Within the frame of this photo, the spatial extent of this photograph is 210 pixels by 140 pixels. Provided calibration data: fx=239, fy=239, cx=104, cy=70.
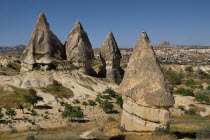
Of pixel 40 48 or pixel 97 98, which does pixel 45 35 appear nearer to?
pixel 40 48

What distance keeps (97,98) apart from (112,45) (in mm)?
10386

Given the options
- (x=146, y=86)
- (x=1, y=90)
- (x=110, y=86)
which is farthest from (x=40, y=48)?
(x=146, y=86)

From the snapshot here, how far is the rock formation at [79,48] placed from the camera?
32.8 metres

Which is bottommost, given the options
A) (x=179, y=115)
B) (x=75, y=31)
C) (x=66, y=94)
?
(x=179, y=115)

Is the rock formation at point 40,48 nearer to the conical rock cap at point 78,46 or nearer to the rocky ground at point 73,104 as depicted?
the rocky ground at point 73,104

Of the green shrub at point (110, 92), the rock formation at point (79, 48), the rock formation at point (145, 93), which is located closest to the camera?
the rock formation at point (145, 93)

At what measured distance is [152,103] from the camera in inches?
413

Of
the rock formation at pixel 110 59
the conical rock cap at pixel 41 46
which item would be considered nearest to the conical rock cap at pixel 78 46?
the conical rock cap at pixel 41 46

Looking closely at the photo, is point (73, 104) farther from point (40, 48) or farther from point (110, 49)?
point (110, 49)

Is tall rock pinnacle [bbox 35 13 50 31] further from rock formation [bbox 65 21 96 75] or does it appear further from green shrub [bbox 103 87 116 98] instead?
green shrub [bbox 103 87 116 98]

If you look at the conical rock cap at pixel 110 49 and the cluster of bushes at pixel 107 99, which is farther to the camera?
the conical rock cap at pixel 110 49

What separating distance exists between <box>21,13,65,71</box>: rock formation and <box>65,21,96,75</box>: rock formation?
6.09ft

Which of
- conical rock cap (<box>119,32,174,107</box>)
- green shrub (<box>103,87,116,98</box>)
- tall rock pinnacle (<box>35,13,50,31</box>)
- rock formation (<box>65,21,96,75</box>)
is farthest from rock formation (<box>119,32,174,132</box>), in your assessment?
tall rock pinnacle (<box>35,13,50,31</box>)

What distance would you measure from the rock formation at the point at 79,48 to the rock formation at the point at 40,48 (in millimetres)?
1858
